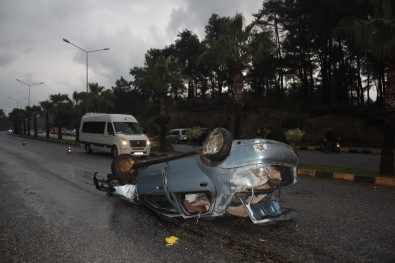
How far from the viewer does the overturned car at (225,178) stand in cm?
489

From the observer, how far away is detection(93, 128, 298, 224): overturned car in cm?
489

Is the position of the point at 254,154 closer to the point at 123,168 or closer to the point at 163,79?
the point at 123,168

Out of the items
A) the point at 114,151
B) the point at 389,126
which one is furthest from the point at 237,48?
the point at 389,126

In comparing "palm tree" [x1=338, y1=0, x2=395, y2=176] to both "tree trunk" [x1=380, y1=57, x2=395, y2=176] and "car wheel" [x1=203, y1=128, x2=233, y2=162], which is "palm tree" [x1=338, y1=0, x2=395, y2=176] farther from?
"car wheel" [x1=203, y1=128, x2=233, y2=162]

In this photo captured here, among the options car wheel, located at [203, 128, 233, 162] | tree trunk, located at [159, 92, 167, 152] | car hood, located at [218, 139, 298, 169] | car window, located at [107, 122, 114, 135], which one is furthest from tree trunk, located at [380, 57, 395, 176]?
tree trunk, located at [159, 92, 167, 152]

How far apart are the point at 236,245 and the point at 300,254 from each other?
78 centimetres

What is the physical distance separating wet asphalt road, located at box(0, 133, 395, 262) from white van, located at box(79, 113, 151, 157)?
10.6 m

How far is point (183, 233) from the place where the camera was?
5.29m

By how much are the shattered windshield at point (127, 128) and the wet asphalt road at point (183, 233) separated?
449 inches

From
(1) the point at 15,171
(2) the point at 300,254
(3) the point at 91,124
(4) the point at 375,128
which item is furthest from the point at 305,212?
(4) the point at 375,128

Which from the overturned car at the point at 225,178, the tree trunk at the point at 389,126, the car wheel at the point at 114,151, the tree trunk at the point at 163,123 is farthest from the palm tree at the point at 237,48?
the overturned car at the point at 225,178

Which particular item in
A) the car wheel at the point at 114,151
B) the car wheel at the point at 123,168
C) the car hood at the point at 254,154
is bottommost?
the car wheel at the point at 114,151

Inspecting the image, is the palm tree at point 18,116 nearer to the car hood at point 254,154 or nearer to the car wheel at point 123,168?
the car wheel at point 123,168

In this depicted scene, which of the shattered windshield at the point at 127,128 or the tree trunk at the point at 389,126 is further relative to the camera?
the shattered windshield at the point at 127,128
